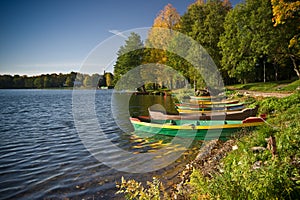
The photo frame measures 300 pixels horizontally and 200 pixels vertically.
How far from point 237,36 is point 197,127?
20.9 metres

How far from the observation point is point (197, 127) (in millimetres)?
11547

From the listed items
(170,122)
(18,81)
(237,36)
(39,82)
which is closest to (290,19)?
(237,36)

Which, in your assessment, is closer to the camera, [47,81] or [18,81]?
[18,81]

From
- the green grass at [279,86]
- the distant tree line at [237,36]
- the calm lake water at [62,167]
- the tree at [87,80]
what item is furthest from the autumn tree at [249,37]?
the tree at [87,80]

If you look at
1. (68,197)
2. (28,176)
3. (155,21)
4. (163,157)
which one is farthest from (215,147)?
(155,21)

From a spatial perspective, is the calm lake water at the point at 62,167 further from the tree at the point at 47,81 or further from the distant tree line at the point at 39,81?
the tree at the point at 47,81

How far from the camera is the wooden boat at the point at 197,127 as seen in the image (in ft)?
35.5

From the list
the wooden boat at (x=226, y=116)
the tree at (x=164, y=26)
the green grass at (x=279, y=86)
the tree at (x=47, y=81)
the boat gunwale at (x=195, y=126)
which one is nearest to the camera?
the boat gunwale at (x=195, y=126)

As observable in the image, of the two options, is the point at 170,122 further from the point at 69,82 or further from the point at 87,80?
the point at 69,82

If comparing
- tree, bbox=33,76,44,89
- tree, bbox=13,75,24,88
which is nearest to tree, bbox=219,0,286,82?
tree, bbox=13,75,24,88

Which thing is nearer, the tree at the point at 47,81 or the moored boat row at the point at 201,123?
the moored boat row at the point at 201,123

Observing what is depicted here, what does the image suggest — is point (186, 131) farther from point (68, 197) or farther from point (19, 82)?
point (19, 82)

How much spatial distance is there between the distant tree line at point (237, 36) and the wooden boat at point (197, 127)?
1083 cm

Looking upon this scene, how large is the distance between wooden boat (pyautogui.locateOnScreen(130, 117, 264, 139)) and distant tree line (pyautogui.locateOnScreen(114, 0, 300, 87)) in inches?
426
